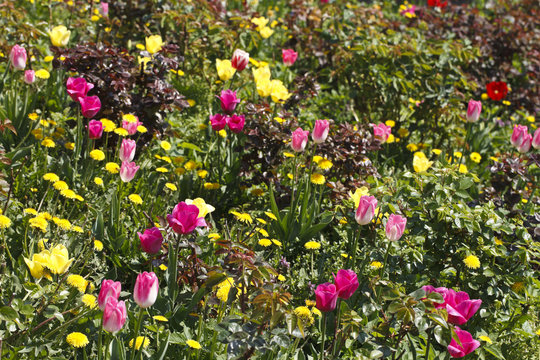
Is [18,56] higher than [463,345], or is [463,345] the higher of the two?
[18,56]

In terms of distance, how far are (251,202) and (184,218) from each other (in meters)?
1.52

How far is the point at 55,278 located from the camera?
2.36 metres

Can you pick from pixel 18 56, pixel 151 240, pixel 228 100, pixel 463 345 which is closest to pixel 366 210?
pixel 463 345

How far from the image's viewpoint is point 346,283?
6.55 feet

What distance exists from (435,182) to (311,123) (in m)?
1.82

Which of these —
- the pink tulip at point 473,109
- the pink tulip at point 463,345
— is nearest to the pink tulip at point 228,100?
the pink tulip at point 473,109

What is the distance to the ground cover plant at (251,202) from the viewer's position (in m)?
2.10

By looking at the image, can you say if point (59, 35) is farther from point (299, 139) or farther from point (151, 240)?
point (151, 240)

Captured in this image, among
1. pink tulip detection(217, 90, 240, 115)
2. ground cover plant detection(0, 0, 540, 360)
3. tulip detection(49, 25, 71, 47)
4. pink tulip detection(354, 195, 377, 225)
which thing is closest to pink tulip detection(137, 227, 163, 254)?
ground cover plant detection(0, 0, 540, 360)

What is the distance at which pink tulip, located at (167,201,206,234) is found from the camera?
2.07m

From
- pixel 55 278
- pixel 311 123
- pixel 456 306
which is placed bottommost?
pixel 311 123

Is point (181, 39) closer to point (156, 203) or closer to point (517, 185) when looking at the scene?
point (156, 203)

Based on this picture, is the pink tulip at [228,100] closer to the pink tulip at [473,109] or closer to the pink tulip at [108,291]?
the pink tulip at [473,109]

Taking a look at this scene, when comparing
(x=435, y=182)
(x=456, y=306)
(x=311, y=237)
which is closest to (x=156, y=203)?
(x=311, y=237)
